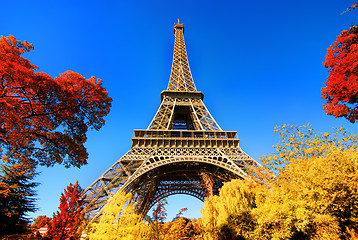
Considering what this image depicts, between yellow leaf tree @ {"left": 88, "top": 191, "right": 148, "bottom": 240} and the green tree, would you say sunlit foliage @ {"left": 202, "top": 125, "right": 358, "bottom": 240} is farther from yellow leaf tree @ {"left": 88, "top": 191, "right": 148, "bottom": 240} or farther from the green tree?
the green tree

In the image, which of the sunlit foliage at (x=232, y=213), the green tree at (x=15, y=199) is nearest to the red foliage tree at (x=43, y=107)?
the green tree at (x=15, y=199)

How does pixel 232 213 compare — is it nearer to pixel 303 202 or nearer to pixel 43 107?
pixel 303 202

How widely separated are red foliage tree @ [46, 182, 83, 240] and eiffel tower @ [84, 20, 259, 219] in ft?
7.12

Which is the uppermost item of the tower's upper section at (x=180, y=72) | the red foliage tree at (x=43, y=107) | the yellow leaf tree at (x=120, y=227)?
the tower's upper section at (x=180, y=72)

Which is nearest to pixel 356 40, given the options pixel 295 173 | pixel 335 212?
pixel 295 173

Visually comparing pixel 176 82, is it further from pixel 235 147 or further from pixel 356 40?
pixel 356 40

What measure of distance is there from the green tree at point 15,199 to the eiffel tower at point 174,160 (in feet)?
16.5

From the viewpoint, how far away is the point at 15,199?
32.4ft

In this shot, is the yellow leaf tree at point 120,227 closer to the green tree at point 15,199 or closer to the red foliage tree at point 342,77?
the green tree at point 15,199

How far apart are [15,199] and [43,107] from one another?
6.28 meters

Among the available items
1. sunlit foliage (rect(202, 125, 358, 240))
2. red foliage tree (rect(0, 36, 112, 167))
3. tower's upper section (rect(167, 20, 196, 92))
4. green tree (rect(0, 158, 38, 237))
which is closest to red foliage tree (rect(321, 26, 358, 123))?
sunlit foliage (rect(202, 125, 358, 240))

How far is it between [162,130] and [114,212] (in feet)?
44.5

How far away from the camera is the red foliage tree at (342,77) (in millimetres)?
9266

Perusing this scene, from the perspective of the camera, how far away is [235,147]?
70.3 feet
